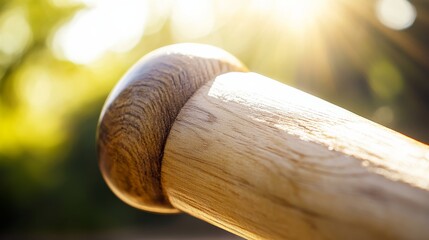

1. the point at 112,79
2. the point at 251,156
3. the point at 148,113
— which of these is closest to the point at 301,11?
the point at 112,79

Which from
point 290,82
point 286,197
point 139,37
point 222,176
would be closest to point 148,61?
point 222,176

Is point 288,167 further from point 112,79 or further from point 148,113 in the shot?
point 112,79

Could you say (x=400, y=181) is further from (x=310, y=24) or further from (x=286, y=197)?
(x=310, y=24)

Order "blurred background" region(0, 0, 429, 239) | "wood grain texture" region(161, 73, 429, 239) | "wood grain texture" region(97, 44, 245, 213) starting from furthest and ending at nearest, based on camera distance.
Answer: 1. "blurred background" region(0, 0, 429, 239)
2. "wood grain texture" region(97, 44, 245, 213)
3. "wood grain texture" region(161, 73, 429, 239)

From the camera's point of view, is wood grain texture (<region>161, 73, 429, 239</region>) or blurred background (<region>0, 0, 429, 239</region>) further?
blurred background (<region>0, 0, 429, 239</region>)

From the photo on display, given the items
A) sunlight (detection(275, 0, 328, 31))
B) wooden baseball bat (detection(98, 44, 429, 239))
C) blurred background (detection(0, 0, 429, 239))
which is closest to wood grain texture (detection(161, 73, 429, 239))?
wooden baseball bat (detection(98, 44, 429, 239))

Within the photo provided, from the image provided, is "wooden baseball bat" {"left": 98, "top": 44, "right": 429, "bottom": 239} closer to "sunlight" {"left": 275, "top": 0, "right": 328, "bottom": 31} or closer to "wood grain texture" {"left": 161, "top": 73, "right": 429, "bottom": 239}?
"wood grain texture" {"left": 161, "top": 73, "right": 429, "bottom": 239}
